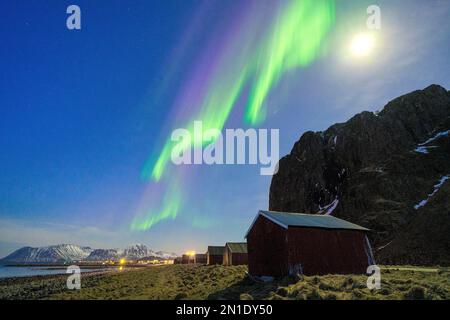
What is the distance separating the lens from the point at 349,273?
86.6 ft

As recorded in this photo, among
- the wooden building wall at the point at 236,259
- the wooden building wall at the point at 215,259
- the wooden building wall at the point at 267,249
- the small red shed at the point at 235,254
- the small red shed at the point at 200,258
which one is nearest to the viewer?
the wooden building wall at the point at 267,249

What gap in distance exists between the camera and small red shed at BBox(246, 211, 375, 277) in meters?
23.7

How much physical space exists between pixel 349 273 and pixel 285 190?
346ft

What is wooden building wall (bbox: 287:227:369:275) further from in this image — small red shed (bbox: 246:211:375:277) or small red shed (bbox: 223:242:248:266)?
small red shed (bbox: 223:242:248:266)

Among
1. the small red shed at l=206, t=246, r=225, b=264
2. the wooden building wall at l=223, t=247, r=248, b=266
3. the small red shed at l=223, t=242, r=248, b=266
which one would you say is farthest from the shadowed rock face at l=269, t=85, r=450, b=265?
the small red shed at l=206, t=246, r=225, b=264

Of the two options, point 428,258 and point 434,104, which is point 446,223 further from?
point 434,104

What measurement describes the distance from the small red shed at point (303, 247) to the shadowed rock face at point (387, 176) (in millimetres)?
24400

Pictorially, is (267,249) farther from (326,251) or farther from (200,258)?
(200,258)

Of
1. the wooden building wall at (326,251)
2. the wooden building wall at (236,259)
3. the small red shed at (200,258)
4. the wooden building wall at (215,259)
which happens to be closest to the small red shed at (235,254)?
the wooden building wall at (236,259)

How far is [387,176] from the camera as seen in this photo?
3381 inches

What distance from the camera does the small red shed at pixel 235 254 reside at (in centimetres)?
5817

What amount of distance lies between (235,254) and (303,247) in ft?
122

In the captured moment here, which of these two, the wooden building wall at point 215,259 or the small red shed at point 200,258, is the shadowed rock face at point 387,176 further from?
the small red shed at point 200,258

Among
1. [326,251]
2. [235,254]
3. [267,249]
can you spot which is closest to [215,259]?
[235,254]
